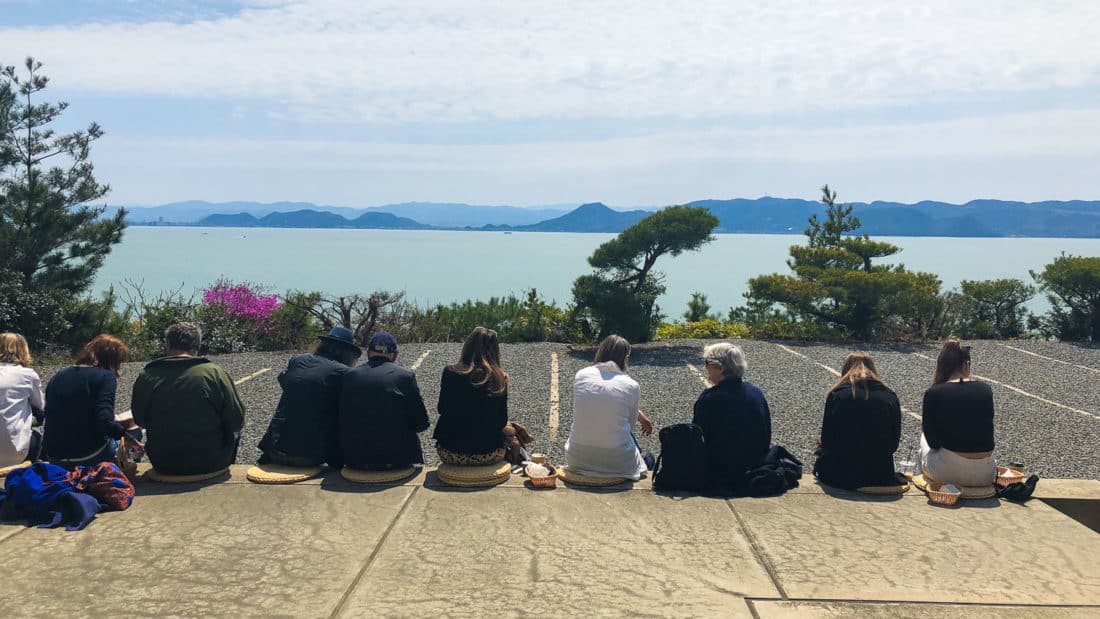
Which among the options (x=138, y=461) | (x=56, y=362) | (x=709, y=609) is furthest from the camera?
(x=56, y=362)

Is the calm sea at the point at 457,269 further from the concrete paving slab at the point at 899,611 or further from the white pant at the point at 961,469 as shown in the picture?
the concrete paving slab at the point at 899,611

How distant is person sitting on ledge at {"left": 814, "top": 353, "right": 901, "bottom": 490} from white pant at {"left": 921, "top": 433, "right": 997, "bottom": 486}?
11.8 inches

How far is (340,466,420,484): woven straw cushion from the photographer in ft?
17.1

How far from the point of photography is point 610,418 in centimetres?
521

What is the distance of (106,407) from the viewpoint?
4949mm

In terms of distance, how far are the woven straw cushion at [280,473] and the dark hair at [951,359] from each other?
14.9ft

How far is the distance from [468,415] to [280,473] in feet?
4.78

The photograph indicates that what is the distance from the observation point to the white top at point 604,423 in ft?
17.0

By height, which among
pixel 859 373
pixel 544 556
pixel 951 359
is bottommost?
pixel 544 556

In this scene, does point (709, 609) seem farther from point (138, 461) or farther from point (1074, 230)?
point (1074, 230)

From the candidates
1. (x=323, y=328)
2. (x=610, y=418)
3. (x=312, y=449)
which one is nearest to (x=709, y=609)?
(x=610, y=418)

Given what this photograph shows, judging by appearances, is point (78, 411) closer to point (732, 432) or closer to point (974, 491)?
point (732, 432)

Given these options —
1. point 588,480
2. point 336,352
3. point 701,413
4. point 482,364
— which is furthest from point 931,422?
point 336,352

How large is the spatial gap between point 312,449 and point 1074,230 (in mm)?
124309
